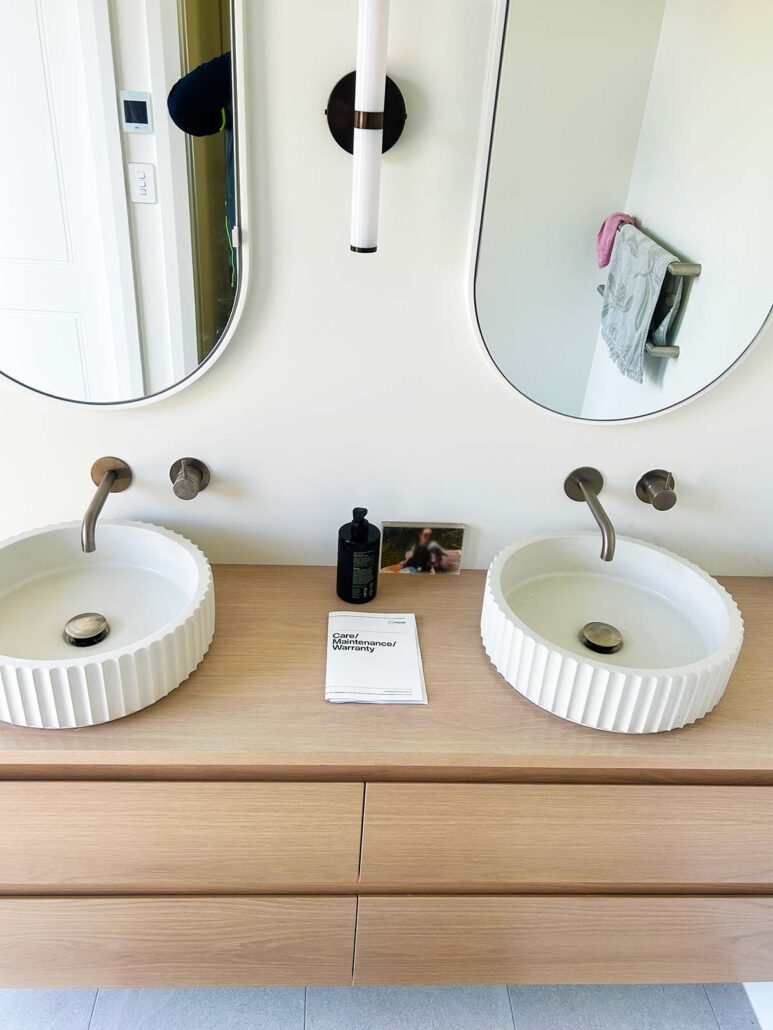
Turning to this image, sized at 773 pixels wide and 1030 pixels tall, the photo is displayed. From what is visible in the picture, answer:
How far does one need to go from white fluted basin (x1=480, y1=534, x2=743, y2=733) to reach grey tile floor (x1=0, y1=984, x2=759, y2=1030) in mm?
776

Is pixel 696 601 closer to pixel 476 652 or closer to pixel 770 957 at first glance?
pixel 476 652

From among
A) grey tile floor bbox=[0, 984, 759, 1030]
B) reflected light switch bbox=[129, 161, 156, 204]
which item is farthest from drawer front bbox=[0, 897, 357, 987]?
reflected light switch bbox=[129, 161, 156, 204]

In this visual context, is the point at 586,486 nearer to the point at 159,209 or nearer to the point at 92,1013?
the point at 159,209

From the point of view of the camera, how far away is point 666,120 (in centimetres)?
113

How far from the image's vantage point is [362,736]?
1.10 metres

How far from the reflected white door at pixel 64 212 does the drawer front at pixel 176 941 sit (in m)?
0.81

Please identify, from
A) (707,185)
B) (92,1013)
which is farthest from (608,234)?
(92,1013)

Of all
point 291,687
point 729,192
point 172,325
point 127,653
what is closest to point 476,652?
point 291,687

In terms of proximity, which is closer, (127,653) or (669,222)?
(127,653)

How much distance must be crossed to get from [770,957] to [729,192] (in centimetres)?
130

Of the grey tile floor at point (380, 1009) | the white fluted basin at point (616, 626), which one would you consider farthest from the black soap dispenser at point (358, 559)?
the grey tile floor at point (380, 1009)

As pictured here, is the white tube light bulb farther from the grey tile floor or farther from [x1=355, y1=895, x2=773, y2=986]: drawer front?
the grey tile floor

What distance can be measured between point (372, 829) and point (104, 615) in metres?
0.53

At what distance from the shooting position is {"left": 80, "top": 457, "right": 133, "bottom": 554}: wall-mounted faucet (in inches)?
47.9
